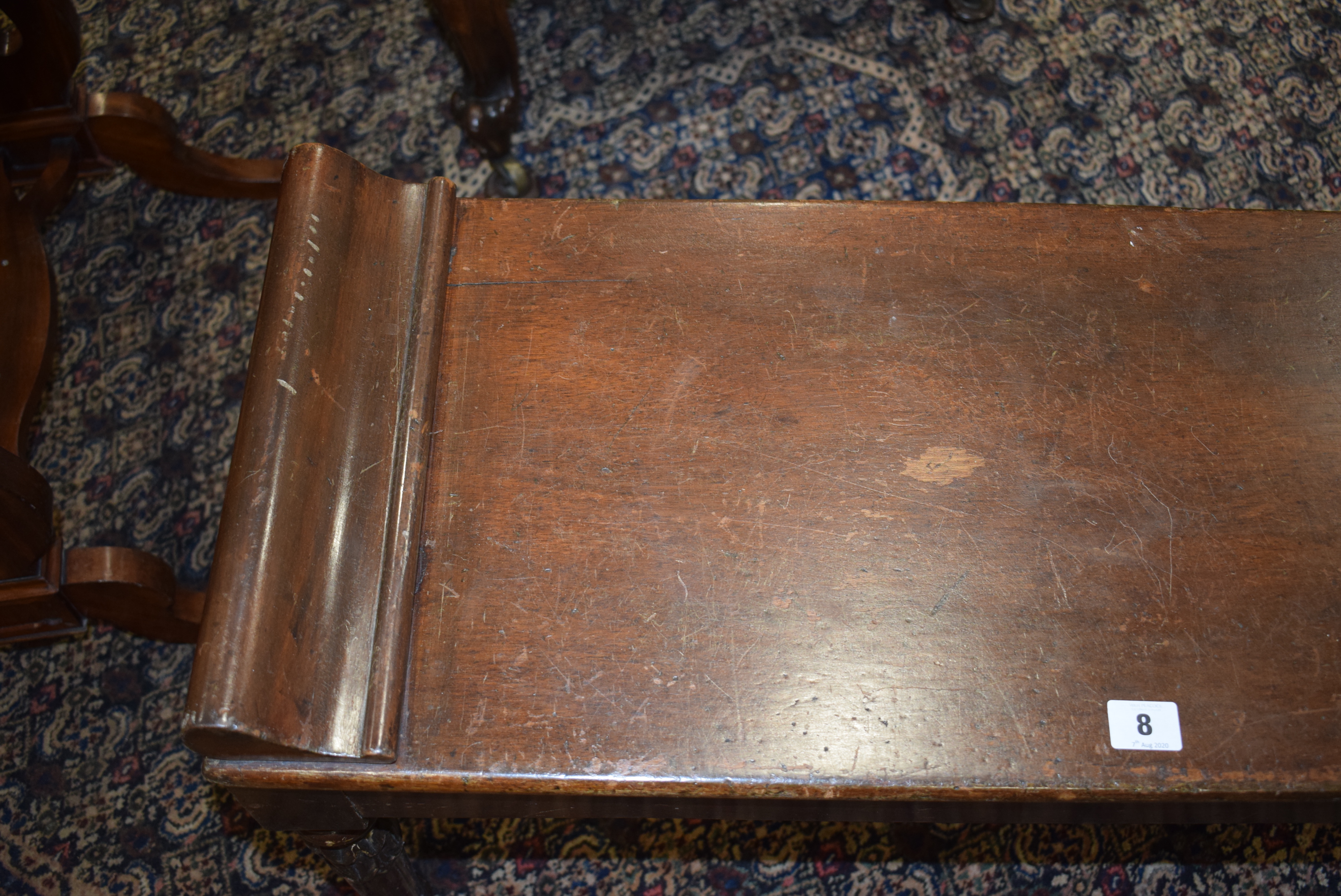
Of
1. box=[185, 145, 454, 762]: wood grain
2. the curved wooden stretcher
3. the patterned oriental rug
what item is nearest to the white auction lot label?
the curved wooden stretcher

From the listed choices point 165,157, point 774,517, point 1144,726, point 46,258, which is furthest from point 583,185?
point 1144,726

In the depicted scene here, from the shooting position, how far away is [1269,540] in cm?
122

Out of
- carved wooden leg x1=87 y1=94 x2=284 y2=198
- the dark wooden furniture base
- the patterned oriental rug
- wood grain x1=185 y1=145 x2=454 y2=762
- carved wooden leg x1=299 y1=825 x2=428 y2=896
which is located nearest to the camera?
wood grain x1=185 y1=145 x2=454 y2=762

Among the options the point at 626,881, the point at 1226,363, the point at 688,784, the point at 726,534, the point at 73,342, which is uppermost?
the point at 1226,363

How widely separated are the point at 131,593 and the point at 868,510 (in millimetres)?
1175

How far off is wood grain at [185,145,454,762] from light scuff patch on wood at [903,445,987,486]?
2.03ft

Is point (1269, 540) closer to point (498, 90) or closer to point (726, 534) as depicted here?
point (726, 534)

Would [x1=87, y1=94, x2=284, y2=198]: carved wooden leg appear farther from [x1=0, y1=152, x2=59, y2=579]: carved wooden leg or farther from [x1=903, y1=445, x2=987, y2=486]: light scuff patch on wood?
[x1=903, y1=445, x2=987, y2=486]: light scuff patch on wood

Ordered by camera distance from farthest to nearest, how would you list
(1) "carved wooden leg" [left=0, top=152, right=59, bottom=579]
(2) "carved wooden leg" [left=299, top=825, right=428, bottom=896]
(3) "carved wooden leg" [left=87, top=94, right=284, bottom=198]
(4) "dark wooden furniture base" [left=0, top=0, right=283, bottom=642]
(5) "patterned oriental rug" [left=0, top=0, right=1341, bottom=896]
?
(3) "carved wooden leg" [left=87, top=94, right=284, bottom=198] → (5) "patterned oriental rug" [left=0, top=0, right=1341, bottom=896] → (4) "dark wooden furniture base" [left=0, top=0, right=283, bottom=642] → (1) "carved wooden leg" [left=0, top=152, right=59, bottom=579] → (2) "carved wooden leg" [left=299, top=825, right=428, bottom=896]

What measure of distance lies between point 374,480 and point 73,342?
1.37 metres

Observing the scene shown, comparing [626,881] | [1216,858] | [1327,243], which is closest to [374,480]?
[626,881]

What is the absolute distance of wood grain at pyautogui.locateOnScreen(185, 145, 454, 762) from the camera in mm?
1046

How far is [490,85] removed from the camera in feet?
6.84

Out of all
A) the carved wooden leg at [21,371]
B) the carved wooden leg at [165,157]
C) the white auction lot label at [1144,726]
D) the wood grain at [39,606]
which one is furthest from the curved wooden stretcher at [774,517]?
the carved wooden leg at [165,157]
